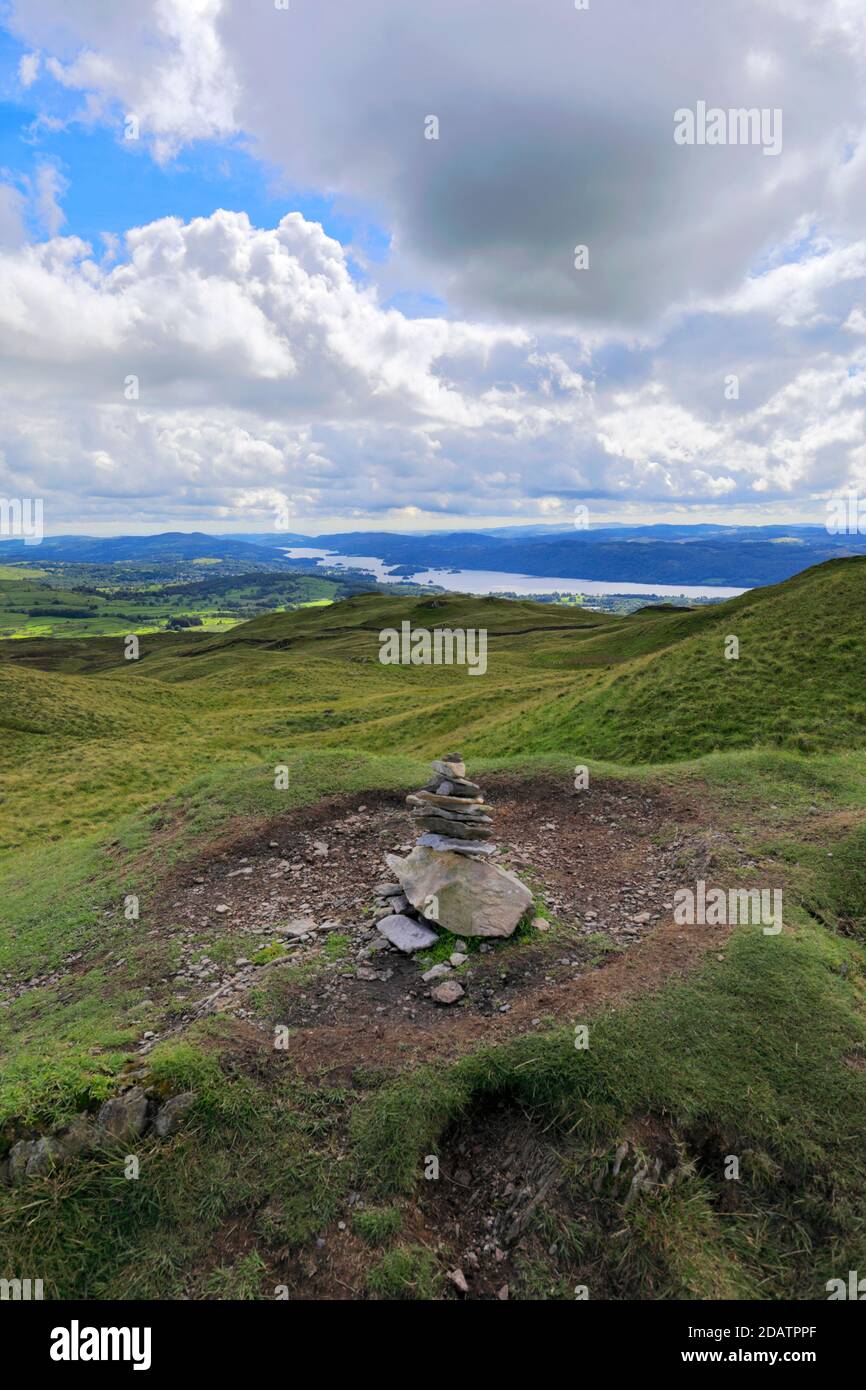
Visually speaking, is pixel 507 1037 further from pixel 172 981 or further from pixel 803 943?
pixel 172 981

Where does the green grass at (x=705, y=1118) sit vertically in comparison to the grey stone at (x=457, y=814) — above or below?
below

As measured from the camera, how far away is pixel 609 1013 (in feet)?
31.0

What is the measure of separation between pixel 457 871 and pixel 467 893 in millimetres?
529

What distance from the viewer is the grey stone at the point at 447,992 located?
10.4 metres

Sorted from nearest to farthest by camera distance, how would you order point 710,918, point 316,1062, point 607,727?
point 316,1062 → point 710,918 → point 607,727

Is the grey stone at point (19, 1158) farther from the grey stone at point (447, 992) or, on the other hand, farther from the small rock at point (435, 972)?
the small rock at point (435, 972)

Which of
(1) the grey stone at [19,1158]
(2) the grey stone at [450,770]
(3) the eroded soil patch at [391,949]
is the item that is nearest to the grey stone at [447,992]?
(3) the eroded soil patch at [391,949]

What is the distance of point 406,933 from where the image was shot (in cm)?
1212

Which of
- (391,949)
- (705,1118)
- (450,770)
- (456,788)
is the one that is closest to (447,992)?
(391,949)

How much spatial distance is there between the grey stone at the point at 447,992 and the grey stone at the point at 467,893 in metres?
1.33

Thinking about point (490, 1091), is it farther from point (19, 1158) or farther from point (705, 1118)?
point (19, 1158)

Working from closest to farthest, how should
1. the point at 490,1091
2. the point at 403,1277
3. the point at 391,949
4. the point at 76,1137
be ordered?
the point at 403,1277 → the point at 76,1137 → the point at 490,1091 → the point at 391,949
